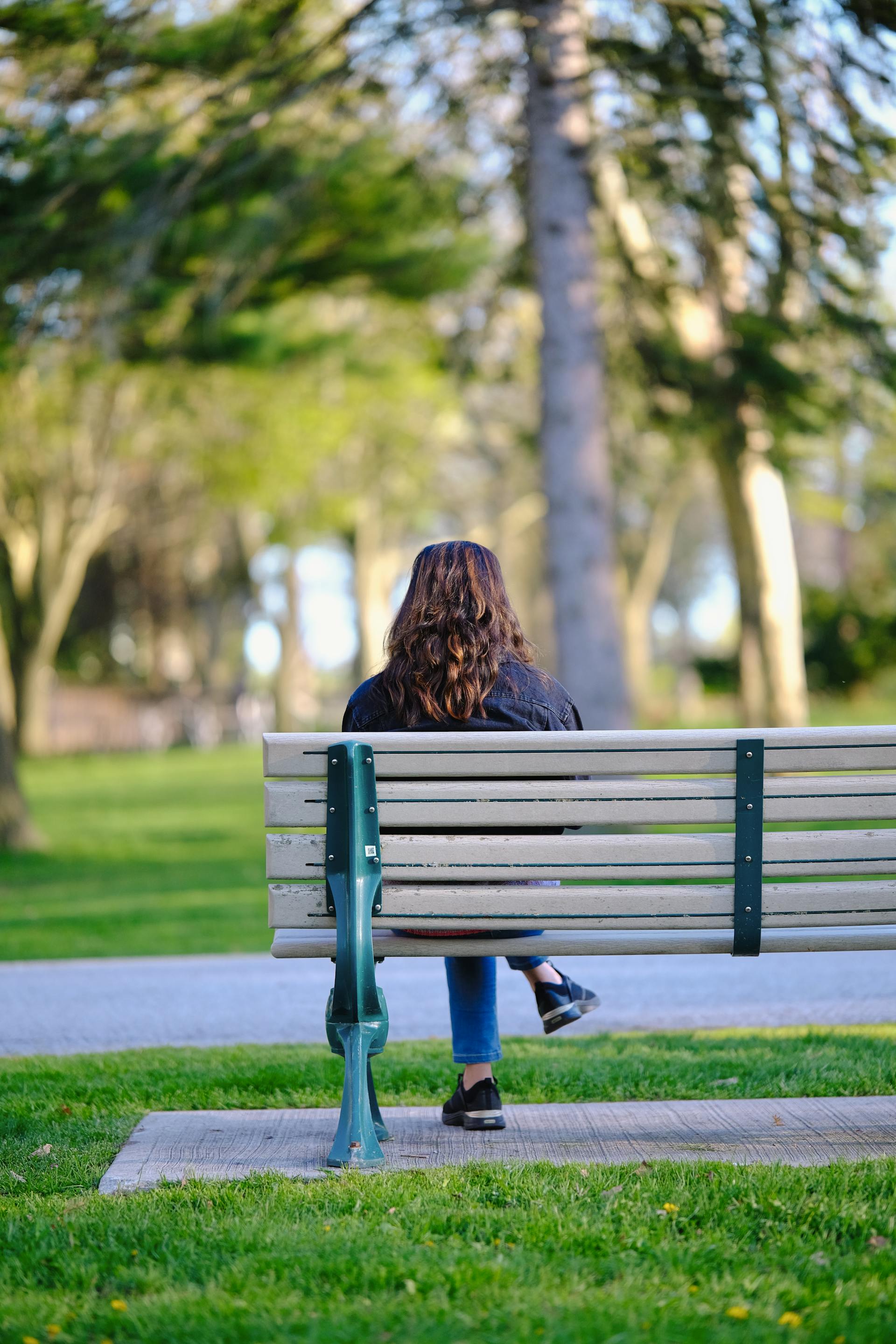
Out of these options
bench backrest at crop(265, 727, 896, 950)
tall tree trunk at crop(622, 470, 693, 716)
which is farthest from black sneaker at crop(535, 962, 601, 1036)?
tall tree trunk at crop(622, 470, 693, 716)

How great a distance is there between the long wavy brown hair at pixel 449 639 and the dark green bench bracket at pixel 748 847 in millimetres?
731

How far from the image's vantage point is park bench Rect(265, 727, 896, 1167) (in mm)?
3615

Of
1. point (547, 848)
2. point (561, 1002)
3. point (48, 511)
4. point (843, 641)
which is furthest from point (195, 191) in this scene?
point (48, 511)

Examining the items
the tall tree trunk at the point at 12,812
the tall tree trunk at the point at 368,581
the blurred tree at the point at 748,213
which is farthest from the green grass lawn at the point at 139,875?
the tall tree trunk at the point at 368,581

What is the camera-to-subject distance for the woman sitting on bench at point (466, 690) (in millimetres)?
3920

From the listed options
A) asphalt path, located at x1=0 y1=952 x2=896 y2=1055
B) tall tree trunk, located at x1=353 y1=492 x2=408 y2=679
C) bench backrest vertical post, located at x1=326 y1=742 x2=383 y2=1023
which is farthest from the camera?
tall tree trunk, located at x1=353 y1=492 x2=408 y2=679

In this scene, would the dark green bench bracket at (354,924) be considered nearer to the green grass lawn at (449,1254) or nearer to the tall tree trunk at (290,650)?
the green grass lawn at (449,1254)

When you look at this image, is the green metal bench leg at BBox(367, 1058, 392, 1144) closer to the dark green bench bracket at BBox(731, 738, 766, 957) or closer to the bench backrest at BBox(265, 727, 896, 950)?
the bench backrest at BBox(265, 727, 896, 950)

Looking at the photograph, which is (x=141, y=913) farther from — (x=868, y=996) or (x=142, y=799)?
(x=142, y=799)

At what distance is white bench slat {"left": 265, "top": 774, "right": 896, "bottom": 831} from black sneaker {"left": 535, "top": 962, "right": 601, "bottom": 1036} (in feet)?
2.27

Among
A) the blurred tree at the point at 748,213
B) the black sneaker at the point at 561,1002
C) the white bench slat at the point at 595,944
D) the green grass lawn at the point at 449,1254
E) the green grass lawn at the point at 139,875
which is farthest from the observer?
the blurred tree at the point at 748,213

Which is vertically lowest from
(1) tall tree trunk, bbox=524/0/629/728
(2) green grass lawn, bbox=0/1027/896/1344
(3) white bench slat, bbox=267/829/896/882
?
(2) green grass lawn, bbox=0/1027/896/1344

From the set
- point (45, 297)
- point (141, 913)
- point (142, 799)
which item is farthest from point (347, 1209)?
point (142, 799)

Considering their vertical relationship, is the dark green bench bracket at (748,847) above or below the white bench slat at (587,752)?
below
